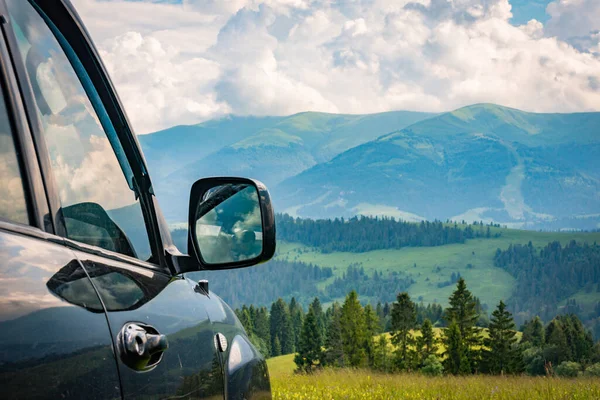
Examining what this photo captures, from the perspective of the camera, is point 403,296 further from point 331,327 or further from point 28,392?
point 28,392

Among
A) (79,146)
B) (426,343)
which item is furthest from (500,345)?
(79,146)

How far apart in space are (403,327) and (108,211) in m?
92.0

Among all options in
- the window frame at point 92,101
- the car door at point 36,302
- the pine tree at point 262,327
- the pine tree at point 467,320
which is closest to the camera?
the car door at point 36,302

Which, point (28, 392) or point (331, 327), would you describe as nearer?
point (28, 392)

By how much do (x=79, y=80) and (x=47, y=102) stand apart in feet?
1.18

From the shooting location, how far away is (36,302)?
129 cm

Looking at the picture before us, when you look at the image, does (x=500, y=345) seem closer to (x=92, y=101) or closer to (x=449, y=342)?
(x=449, y=342)

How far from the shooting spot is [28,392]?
1.18 metres

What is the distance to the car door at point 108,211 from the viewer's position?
1.67 metres

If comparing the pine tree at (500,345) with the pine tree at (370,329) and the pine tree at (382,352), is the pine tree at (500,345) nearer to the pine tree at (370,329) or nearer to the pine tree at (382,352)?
the pine tree at (382,352)

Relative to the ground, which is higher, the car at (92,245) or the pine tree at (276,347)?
the car at (92,245)

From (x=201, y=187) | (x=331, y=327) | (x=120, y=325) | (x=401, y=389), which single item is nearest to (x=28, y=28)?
(x=120, y=325)

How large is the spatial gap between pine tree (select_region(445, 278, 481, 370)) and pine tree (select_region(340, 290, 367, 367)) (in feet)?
39.3

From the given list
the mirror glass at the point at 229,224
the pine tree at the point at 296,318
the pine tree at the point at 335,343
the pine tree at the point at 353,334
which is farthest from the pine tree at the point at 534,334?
the mirror glass at the point at 229,224
